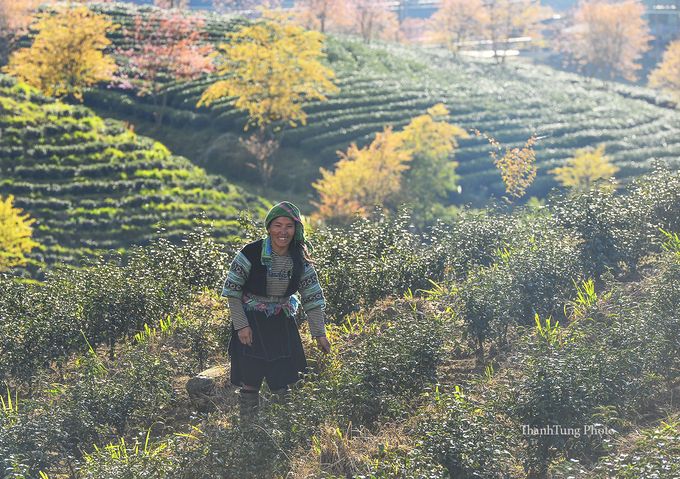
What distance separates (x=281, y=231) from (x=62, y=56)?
24.8 metres

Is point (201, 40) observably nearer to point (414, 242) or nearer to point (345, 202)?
point (345, 202)

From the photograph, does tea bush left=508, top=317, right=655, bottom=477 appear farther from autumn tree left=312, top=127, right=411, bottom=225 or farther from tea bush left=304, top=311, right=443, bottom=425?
autumn tree left=312, top=127, right=411, bottom=225

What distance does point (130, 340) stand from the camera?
5.79 meters

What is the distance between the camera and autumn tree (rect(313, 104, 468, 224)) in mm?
20547

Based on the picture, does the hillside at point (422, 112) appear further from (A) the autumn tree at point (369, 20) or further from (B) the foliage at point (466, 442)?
(B) the foliage at point (466, 442)

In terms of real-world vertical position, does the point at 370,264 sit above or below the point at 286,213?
below

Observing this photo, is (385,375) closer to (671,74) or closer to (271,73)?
Result: (271,73)

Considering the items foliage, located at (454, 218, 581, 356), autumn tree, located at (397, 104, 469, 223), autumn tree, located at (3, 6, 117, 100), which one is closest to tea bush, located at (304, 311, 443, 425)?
foliage, located at (454, 218, 581, 356)

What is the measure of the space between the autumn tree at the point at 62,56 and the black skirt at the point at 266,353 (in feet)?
78.2

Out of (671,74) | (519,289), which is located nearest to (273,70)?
(519,289)

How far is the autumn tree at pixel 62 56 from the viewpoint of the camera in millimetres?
24078

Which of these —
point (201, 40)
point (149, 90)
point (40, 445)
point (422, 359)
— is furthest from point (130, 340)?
point (201, 40)

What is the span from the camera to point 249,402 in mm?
4035

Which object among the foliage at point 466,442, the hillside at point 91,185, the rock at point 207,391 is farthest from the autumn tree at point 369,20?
the foliage at point 466,442
